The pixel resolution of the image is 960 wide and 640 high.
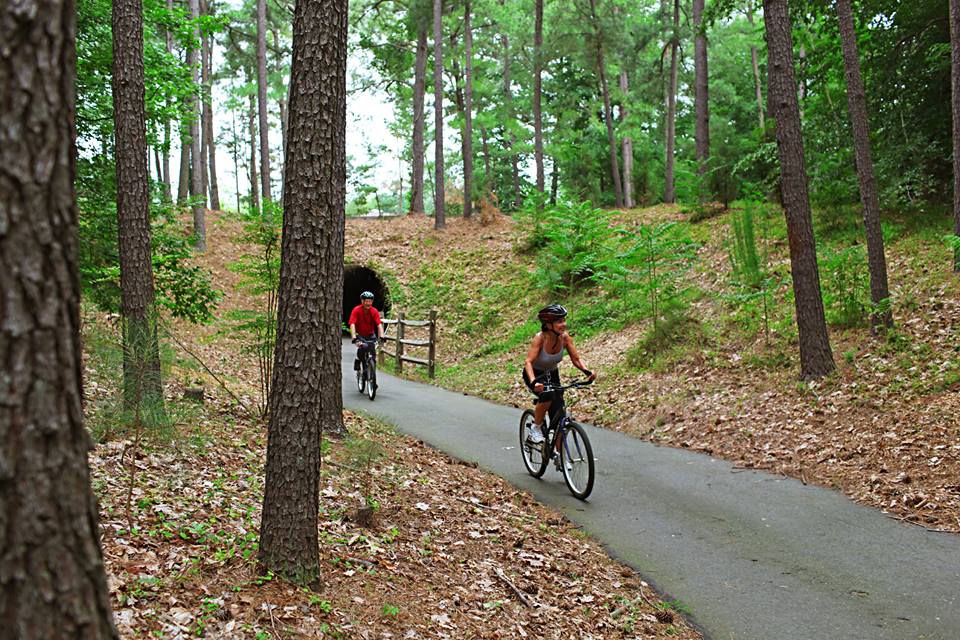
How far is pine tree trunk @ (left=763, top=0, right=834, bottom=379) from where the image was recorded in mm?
10148

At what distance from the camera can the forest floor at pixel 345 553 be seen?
162 inches

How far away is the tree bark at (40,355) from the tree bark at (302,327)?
256 centimetres

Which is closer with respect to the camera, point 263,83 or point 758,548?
point 758,548

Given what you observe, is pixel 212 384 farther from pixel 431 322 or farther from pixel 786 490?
pixel 786 490

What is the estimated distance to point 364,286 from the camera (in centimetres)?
2992

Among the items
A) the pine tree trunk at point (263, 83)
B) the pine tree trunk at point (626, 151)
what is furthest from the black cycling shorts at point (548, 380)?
the pine tree trunk at point (626, 151)

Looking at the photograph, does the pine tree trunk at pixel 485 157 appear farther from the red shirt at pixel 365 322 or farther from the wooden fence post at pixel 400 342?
the red shirt at pixel 365 322

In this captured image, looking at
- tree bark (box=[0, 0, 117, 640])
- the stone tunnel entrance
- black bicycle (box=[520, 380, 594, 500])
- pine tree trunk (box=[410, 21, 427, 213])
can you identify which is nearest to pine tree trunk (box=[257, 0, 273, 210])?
the stone tunnel entrance

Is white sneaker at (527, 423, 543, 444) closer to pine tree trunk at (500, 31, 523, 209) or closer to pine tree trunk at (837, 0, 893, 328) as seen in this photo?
pine tree trunk at (837, 0, 893, 328)

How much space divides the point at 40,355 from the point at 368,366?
12560 mm

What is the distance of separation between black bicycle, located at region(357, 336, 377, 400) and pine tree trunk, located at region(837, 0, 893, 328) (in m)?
8.94

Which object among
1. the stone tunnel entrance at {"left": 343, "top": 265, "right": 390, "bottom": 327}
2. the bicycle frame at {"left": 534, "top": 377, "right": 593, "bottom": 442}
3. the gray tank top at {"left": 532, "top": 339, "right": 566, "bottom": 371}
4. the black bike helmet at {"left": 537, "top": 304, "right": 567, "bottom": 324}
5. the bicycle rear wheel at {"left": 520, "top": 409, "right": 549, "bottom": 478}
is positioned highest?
the stone tunnel entrance at {"left": 343, "top": 265, "right": 390, "bottom": 327}

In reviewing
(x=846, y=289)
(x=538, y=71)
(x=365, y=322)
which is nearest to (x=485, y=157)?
(x=538, y=71)

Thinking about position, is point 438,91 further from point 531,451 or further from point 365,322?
point 531,451
